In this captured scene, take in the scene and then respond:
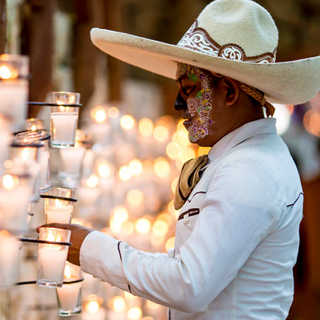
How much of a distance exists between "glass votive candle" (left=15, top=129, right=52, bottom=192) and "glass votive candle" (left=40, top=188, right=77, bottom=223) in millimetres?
41

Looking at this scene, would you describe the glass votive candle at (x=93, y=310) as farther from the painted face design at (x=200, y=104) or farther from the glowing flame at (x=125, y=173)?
the painted face design at (x=200, y=104)

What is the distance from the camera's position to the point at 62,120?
6.14ft

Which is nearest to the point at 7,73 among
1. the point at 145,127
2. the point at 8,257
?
the point at 8,257

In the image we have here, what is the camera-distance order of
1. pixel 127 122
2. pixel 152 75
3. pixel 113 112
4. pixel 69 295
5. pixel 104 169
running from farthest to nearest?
pixel 152 75
pixel 127 122
pixel 113 112
pixel 104 169
pixel 69 295

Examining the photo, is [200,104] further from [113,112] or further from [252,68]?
[113,112]

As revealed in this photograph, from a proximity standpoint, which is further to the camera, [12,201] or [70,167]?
[70,167]

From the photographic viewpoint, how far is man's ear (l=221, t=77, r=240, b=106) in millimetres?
1681

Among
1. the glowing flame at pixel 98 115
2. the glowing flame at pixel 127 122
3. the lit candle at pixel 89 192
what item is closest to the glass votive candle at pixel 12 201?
the lit candle at pixel 89 192

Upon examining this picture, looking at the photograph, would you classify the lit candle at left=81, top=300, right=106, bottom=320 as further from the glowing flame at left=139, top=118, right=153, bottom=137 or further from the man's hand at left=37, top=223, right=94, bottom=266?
the glowing flame at left=139, top=118, right=153, bottom=137

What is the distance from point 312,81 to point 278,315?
0.64 m

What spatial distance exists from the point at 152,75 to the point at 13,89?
5904mm

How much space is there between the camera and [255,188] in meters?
1.48

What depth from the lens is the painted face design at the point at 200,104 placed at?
1688 mm

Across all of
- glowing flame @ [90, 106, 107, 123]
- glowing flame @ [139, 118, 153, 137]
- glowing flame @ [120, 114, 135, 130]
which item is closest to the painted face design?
glowing flame @ [90, 106, 107, 123]
